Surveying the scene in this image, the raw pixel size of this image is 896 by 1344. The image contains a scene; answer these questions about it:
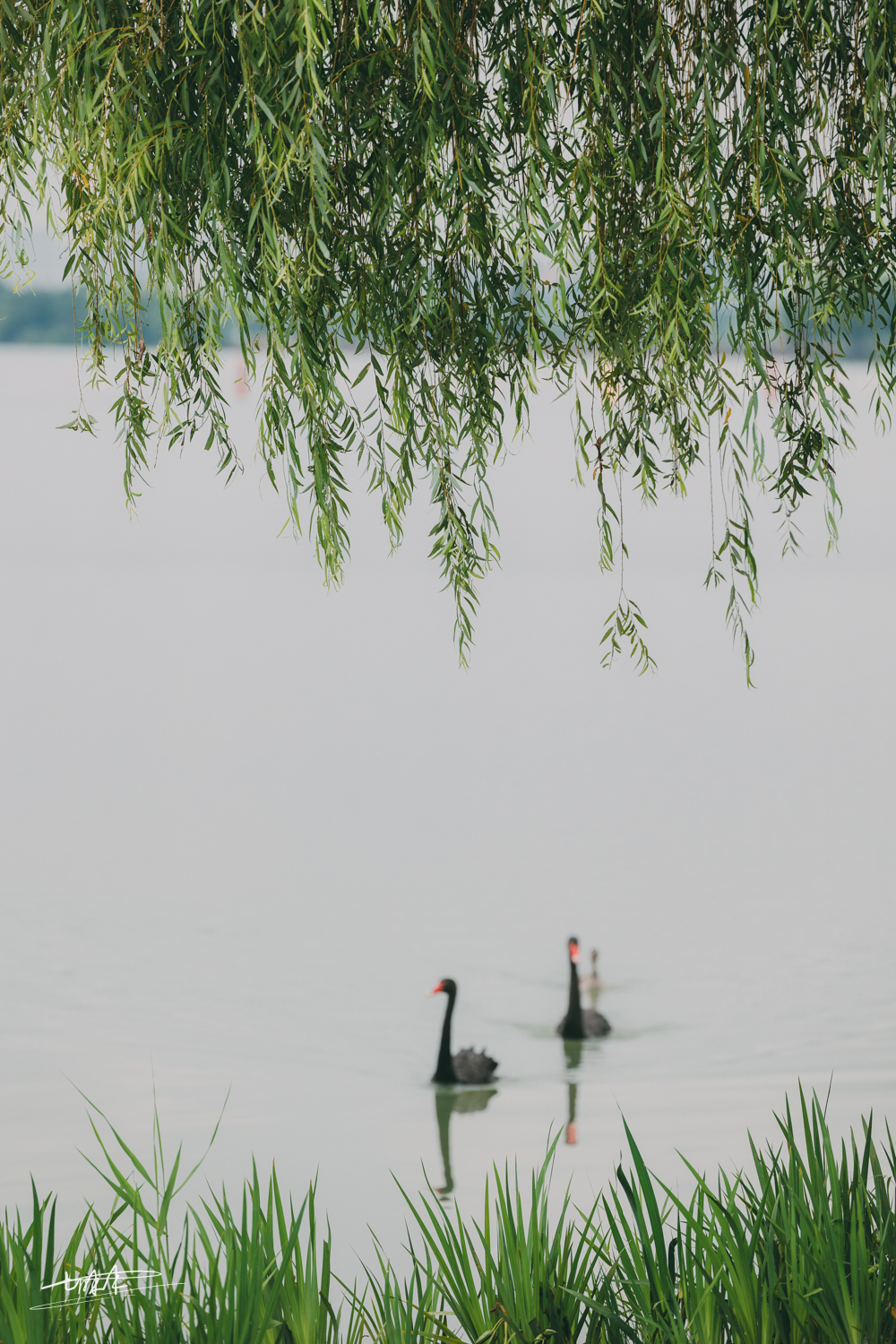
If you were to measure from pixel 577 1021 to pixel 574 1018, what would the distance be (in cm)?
3

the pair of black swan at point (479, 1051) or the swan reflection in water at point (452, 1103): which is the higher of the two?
the pair of black swan at point (479, 1051)

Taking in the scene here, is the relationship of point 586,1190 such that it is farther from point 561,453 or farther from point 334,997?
point 561,453

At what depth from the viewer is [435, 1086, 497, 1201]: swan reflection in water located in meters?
5.33

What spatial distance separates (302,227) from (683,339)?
66 cm

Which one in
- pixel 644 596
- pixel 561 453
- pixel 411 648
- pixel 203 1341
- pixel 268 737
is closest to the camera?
pixel 203 1341

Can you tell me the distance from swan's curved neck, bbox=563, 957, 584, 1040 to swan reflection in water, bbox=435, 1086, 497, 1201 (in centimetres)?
73

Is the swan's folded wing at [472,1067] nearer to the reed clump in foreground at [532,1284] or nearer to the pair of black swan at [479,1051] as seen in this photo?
the pair of black swan at [479,1051]

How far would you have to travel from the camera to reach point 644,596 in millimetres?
26297

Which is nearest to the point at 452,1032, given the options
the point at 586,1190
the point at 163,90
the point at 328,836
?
the point at 586,1190

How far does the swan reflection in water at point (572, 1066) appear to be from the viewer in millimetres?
5344

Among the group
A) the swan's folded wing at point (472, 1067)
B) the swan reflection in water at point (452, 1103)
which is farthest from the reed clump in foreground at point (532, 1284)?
the swan's folded wing at point (472, 1067)
